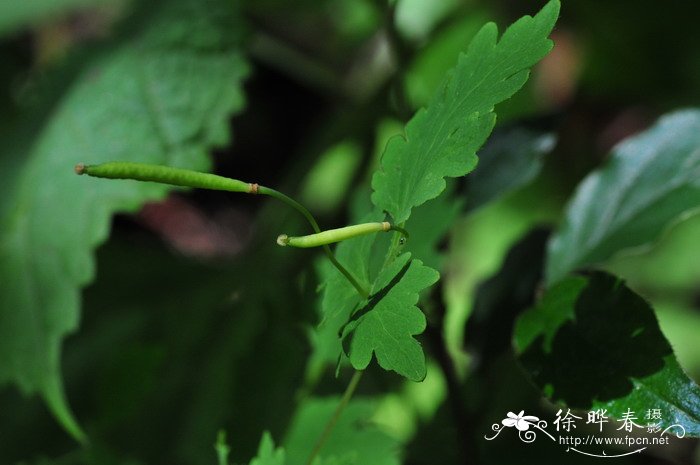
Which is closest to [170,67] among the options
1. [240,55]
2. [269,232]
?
[240,55]

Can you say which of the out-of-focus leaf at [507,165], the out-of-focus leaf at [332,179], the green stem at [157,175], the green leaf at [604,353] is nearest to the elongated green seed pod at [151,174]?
the green stem at [157,175]

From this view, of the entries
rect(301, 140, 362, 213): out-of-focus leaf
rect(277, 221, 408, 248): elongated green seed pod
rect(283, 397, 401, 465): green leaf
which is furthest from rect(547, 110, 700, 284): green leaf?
rect(301, 140, 362, 213): out-of-focus leaf

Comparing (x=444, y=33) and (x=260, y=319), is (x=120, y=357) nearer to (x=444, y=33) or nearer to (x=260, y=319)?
(x=260, y=319)

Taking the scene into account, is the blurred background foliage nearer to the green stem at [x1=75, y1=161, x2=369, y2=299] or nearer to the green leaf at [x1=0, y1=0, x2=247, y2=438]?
the green leaf at [x1=0, y1=0, x2=247, y2=438]

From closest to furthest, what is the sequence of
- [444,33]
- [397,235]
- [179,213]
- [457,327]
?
[397,235]
[457,327]
[444,33]
[179,213]

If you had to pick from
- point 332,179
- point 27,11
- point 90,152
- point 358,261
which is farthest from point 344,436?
point 27,11

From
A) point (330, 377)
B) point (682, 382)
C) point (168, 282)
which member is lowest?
point (682, 382)

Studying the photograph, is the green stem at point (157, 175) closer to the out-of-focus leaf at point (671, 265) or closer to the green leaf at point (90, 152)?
the green leaf at point (90, 152)

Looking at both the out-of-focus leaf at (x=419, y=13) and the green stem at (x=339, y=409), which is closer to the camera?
the green stem at (x=339, y=409)
